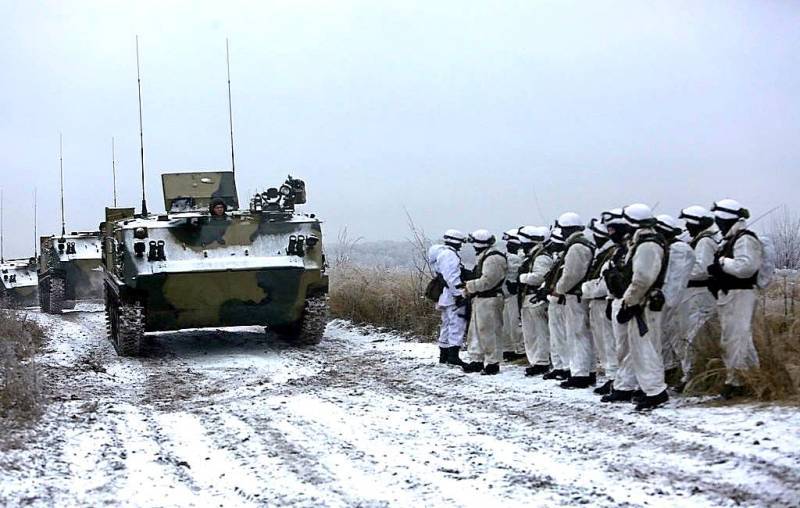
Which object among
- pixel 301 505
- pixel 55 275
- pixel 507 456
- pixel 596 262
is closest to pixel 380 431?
pixel 507 456

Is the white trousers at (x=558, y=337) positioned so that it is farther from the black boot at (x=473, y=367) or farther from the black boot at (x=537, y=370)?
the black boot at (x=473, y=367)

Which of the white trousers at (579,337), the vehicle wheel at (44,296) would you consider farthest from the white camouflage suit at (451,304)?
the vehicle wheel at (44,296)

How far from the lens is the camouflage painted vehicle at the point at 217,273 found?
12.3m

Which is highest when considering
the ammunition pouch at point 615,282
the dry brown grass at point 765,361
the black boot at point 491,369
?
the ammunition pouch at point 615,282

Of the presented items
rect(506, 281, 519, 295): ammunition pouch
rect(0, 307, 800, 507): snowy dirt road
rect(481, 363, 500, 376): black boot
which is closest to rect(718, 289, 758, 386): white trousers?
rect(0, 307, 800, 507): snowy dirt road

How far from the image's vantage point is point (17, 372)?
927cm

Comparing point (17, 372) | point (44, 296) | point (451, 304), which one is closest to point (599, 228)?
point (451, 304)

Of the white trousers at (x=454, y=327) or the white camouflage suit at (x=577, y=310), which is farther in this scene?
the white trousers at (x=454, y=327)

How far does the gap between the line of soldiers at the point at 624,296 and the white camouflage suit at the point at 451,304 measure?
38cm

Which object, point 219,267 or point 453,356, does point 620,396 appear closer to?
point 453,356

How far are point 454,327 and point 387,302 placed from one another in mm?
4896

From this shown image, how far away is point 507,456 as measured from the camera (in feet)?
20.5

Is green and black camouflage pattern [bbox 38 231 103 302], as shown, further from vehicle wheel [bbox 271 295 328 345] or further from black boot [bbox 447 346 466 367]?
black boot [bbox 447 346 466 367]

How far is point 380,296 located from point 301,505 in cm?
1130
